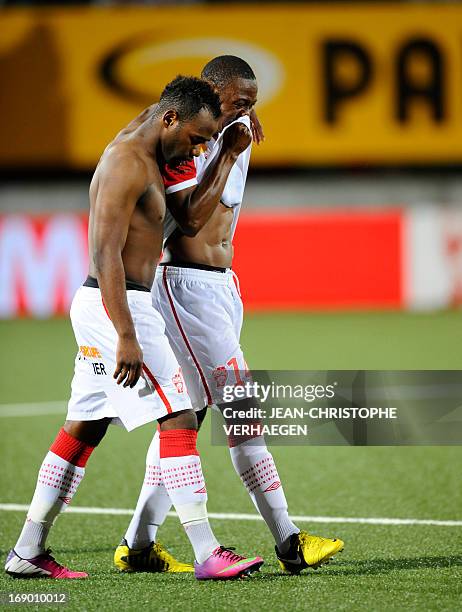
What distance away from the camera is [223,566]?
4914 millimetres

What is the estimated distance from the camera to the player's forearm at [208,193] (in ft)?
16.5

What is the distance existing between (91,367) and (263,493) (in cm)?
95

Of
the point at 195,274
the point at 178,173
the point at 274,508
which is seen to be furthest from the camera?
the point at 195,274

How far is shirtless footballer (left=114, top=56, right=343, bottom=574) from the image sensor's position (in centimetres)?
522

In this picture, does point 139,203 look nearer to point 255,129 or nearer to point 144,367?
point 144,367

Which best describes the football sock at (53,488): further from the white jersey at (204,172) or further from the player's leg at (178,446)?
the white jersey at (204,172)

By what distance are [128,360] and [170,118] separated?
1.00 m

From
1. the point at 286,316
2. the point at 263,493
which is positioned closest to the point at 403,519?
the point at 263,493

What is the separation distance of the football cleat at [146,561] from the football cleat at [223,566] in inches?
13.9

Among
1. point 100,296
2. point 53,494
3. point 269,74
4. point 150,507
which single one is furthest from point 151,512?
point 269,74

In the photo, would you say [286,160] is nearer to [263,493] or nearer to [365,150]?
[365,150]

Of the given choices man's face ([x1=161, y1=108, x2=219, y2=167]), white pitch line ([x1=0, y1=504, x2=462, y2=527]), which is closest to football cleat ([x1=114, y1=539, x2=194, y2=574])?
white pitch line ([x1=0, y1=504, x2=462, y2=527])

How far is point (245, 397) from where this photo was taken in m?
5.29

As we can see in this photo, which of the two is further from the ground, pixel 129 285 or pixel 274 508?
pixel 129 285
